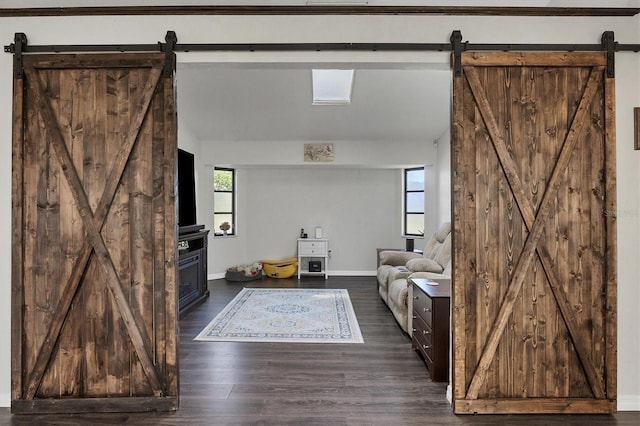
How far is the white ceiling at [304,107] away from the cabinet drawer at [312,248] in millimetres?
2047

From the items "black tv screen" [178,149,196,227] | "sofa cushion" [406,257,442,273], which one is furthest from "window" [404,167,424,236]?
"black tv screen" [178,149,196,227]

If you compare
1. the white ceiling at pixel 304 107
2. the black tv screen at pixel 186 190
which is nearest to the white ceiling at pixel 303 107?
the white ceiling at pixel 304 107

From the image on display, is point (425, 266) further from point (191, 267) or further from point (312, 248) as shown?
point (312, 248)

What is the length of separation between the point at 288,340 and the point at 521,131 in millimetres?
2748

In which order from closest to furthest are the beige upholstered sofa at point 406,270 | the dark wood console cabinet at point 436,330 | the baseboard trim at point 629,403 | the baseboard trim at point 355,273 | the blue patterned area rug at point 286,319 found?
the baseboard trim at point 629,403 → the dark wood console cabinet at point 436,330 → the blue patterned area rug at point 286,319 → the beige upholstered sofa at point 406,270 → the baseboard trim at point 355,273

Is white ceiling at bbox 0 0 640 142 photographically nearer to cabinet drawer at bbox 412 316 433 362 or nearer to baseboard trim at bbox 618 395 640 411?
cabinet drawer at bbox 412 316 433 362

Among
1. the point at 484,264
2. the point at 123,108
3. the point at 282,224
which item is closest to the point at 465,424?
the point at 484,264

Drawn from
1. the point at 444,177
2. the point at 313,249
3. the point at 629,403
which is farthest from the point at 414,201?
the point at 629,403

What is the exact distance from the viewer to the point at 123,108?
2.44m

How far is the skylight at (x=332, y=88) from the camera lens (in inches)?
211

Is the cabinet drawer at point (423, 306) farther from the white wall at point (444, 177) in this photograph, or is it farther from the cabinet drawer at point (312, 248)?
the cabinet drawer at point (312, 248)

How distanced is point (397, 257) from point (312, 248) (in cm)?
216

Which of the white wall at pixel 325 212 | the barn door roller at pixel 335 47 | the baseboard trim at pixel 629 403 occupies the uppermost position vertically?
the barn door roller at pixel 335 47

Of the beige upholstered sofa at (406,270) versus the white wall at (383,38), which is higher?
the white wall at (383,38)
